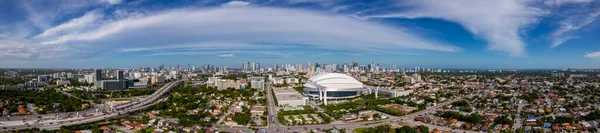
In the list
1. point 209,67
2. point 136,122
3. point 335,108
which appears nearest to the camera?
point 136,122

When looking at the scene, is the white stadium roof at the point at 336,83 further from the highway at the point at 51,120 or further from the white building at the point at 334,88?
the highway at the point at 51,120

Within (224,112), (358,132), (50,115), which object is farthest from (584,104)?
(50,115)

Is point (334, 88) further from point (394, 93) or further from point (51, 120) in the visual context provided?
point (51, 120)

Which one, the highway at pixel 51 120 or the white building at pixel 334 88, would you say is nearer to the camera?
the highway at pixel 51 120

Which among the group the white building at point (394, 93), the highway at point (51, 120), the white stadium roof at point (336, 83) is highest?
the white stadium roof at point (336, 83)

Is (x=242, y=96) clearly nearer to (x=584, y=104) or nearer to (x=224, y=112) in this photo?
(x=224, y=112)

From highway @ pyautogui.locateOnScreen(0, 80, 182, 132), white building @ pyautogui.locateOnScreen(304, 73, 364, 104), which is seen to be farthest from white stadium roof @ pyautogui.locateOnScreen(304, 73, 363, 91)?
highway @ pyautogui.locateOnScreen(0, 80, 182, 132)

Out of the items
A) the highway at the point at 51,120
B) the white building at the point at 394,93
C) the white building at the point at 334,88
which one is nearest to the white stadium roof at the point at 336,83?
the white building at the point at 334,88

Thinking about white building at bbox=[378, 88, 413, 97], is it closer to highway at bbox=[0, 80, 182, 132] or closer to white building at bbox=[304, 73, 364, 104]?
white building at bbox=[304, 73, 364, 104]

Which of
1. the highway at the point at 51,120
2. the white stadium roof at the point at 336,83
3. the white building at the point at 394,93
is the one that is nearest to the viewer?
the highway at the point at 51,120

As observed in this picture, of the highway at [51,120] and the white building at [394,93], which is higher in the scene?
the white building at [394,93]

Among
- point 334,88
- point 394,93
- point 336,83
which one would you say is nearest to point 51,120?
point 334,88
